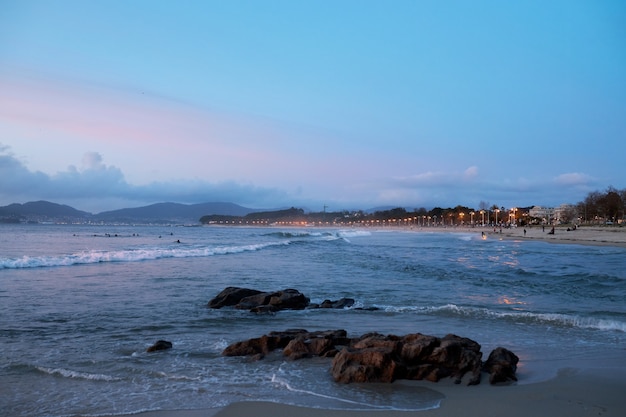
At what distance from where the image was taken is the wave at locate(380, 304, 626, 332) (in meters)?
11.1

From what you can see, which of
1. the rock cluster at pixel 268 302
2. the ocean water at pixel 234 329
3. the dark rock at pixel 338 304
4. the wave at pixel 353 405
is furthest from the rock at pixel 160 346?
the dark rock at pixel 338 304

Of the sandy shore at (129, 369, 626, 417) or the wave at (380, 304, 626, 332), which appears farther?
the wave at (380, 304, 626, 332)

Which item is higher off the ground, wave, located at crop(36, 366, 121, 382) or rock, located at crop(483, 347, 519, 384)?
rock, located at crop(483, 347, 519, 384)

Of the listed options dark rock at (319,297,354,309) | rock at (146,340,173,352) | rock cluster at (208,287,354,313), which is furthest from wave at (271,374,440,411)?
dark rock at (319,297,354,309)

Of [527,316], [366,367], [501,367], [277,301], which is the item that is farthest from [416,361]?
[277,301]

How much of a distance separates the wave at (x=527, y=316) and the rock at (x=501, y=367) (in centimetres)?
475

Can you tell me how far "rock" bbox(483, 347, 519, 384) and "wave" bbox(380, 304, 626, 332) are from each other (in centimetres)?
475

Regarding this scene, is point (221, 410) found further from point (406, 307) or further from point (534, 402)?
point (406, 307)

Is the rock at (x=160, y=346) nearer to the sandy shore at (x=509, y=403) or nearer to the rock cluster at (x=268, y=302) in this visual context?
the sandy shore at (x=509, y=403)

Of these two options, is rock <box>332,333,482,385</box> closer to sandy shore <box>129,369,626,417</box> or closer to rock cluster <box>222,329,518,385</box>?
rock cluster <box>222,329,518,385</box>

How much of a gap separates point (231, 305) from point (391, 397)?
8675mm

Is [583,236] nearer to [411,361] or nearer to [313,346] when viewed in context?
[313,346]

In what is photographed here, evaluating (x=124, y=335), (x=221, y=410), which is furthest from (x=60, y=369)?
(x=221, y=410)

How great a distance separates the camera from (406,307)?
13.6 meters
